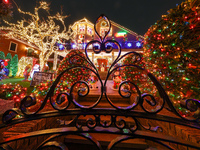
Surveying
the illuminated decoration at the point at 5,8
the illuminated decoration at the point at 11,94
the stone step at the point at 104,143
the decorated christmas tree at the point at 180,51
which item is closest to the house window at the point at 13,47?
the illuminated decoration at the point at 5,8

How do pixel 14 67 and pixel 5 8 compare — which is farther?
pixel 14 67

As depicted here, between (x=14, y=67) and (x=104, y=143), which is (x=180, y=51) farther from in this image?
(x=14, y=67)

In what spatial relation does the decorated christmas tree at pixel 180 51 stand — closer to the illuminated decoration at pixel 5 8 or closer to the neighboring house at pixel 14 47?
the illuminated decoration at pixel 5 8

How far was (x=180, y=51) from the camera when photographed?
94.3 inches

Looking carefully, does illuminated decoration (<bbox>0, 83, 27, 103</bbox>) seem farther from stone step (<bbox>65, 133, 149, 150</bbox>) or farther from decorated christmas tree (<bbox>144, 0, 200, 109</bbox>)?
decorated christmas tree (<bbox>144, 0, 200, 109</bbox>)

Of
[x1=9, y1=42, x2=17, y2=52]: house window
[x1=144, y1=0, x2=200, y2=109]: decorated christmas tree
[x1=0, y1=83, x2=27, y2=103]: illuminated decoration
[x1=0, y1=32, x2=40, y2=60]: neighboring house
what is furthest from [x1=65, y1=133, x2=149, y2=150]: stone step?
[x1=9, y1=42, x2=17, y2=52]: house window

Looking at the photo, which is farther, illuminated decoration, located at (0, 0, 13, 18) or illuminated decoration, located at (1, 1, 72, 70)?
illuminated decoration, located at (1, 1, 72, 70)

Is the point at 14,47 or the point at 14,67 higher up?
the point at 14,47

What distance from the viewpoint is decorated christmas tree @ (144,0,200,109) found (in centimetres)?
216

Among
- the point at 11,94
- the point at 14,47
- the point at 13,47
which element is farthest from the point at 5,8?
the point at 14,47

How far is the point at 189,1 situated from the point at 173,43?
1.07 meters

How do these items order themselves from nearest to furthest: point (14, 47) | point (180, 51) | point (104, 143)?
point (104, 143), point (180, 51), point (14, 47)

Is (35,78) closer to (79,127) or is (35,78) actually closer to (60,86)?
(60,86)

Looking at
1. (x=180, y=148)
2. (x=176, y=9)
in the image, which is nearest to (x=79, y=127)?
(x=180, y=148)
